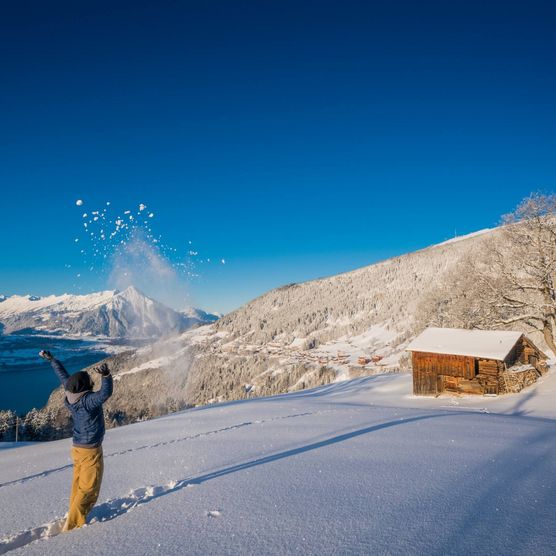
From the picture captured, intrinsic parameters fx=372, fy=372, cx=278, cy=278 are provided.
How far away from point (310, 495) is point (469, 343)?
25.4 m

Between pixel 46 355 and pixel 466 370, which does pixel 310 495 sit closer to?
pixel 46 355

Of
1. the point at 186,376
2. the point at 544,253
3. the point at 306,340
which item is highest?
the point at 544,253

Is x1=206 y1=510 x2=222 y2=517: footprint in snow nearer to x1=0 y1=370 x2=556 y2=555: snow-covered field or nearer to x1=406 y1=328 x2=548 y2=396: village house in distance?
x1=0 y1=370 x2=556 y2=555: snow-covered field

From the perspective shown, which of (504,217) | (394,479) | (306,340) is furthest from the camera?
(306,340)

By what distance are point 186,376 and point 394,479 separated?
18362 centimetres

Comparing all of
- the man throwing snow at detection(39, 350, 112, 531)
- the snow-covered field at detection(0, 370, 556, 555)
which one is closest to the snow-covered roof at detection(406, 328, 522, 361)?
the snow-covered field at detection(0, 370, 556, 555)

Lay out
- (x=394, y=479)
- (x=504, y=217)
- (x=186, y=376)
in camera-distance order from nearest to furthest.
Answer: (x=394, y=479) → (x=504, y=217) → (x=186, y=376)

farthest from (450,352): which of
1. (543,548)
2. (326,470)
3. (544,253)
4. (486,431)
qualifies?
(543,548)

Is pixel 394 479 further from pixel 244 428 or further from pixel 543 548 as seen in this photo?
pixel 244 428

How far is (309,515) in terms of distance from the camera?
194 inches

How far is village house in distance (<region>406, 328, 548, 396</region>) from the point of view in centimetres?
2567

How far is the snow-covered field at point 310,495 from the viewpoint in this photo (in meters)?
4.29

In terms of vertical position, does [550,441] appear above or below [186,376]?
above

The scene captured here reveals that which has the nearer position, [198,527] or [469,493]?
[198,527]
